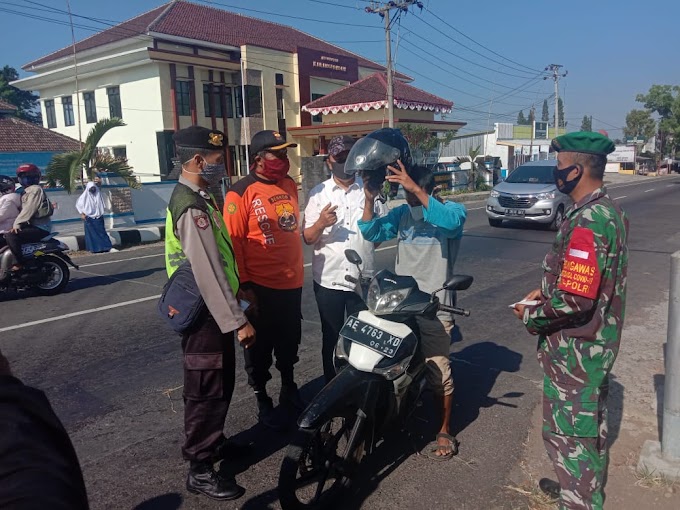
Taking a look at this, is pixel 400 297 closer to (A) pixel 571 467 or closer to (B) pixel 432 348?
(B) pixel 432 348

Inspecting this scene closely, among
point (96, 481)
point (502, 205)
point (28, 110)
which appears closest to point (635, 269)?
point (502, 205)

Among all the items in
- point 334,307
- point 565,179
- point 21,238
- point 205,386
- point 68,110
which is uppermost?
point 68,110

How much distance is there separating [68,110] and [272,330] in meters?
30.8

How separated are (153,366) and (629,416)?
3.75 meters

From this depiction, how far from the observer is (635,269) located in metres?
8.45

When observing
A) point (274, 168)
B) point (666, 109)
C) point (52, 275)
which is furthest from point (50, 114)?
point (666, 109)

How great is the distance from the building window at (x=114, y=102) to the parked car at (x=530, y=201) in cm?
1986

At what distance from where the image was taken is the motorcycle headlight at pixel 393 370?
2.82m

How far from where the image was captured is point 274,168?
3.46 m

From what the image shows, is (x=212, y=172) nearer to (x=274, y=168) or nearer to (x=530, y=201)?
(x=274, y=168)

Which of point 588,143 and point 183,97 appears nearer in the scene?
point 588,143

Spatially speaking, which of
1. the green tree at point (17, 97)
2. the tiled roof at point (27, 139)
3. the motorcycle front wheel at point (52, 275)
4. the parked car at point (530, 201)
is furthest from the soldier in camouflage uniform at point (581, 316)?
the green tree at point (17, 97)

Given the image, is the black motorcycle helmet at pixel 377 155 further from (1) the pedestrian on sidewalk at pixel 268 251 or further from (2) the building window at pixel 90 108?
(2) the building window at pixel 90 108

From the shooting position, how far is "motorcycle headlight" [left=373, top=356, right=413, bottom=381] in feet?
9.25
